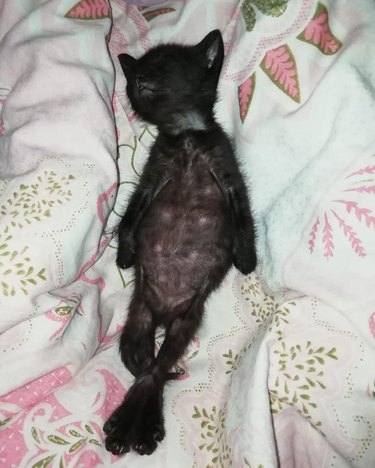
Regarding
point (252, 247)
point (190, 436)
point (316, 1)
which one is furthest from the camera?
point (252, 247)

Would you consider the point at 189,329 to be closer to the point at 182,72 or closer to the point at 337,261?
the point at 337,261

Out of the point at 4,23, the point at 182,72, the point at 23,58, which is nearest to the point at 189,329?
the point at 182,72

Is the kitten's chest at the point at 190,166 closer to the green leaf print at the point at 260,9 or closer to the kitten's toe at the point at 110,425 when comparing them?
the green leaf print at the point at 260,9

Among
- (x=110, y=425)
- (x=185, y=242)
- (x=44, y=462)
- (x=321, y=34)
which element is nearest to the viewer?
(x=44, y=462)

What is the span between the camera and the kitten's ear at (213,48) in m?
1.42

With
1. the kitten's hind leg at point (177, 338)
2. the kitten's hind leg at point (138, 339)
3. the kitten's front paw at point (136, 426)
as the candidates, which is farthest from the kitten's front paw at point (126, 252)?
the kitten's front paw at point (136, 426)

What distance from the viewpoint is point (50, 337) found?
117 centimetres

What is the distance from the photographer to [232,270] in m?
1.50

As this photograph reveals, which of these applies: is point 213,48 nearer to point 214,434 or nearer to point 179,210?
point 179,210

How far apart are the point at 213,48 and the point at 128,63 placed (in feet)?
0.89

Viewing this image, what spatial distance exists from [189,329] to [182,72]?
78 cm

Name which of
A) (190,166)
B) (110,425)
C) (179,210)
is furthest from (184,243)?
(110,425)

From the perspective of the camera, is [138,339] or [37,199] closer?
[37,199]

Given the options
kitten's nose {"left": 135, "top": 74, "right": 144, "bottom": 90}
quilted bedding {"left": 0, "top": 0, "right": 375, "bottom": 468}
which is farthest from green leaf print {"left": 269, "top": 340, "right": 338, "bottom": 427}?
kitten's nose {"left": 135, "top": 74, "right": 144, "bottom": 90}
